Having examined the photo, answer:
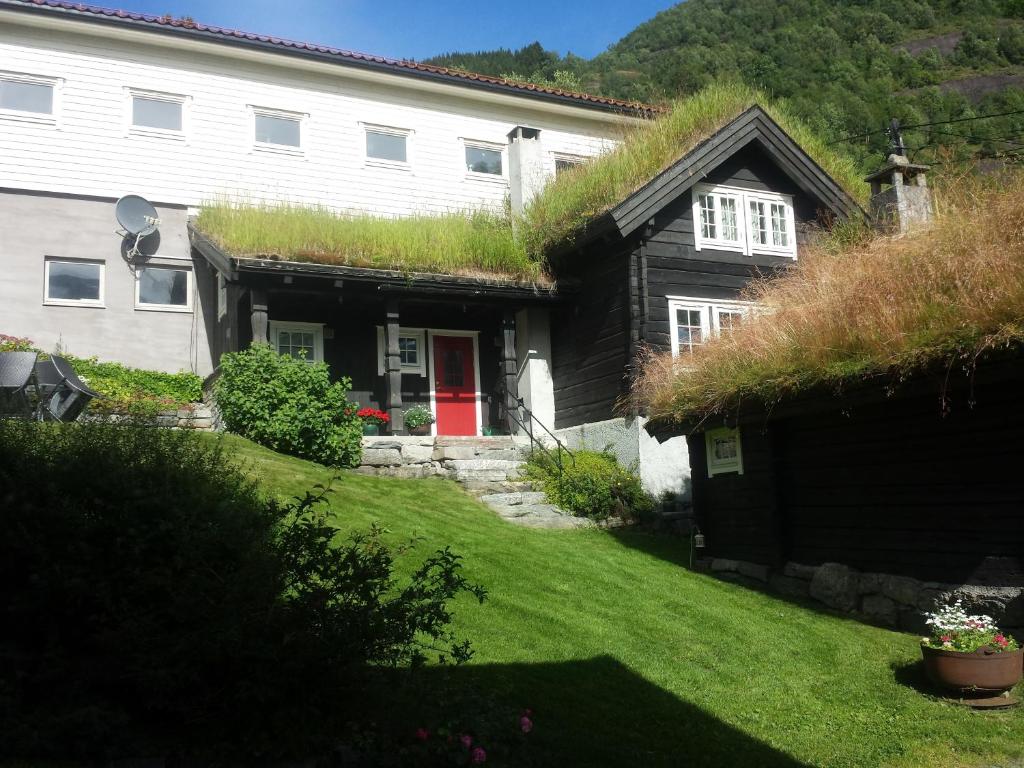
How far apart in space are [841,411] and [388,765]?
261 inches

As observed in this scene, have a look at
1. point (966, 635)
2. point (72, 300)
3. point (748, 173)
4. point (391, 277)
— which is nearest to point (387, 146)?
point (391, 277)

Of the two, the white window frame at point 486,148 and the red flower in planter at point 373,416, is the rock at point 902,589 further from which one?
the white window frame at point 486,148

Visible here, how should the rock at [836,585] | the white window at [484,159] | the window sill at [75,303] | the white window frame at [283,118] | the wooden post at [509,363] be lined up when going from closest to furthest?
1. the rock at [836,585]
2. the wooden post at [509,363]
3. the window sill at [75,303]
4. the white window frame at [283,118]
5. the white window at [484,159]

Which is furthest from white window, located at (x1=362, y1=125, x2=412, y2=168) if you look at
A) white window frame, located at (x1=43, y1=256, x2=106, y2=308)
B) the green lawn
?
the green lawn

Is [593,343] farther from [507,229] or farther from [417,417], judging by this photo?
[417,417]

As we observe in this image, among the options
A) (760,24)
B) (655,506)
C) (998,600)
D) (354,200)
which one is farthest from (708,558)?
(760,24)

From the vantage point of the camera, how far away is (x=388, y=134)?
2211 centimetres

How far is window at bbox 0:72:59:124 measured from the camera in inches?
728

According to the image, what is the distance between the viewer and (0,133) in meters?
18.2

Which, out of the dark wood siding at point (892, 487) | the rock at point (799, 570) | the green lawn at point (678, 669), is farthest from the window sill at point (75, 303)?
the rock at point (799, 570)

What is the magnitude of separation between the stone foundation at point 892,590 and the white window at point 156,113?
15.3 metres

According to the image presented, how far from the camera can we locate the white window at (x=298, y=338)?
17.9 meters

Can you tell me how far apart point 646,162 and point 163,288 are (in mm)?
10236

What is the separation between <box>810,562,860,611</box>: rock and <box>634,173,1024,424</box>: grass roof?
1989 mm
